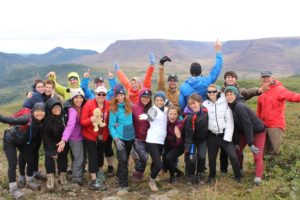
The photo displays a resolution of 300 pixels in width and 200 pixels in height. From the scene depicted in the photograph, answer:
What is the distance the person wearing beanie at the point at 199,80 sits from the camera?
25.0ft

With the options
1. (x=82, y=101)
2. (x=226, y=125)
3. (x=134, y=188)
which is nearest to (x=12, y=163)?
(x=82, y=101)

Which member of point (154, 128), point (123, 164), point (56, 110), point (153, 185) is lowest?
point (153, 185)

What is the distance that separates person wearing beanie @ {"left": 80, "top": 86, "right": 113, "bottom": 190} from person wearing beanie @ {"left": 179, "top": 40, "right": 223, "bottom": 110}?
75.5 inches

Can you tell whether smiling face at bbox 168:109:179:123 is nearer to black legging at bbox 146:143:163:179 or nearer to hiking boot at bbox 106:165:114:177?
black legging at bbox 146:143:163:179

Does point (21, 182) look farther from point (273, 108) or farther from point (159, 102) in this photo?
point (273, 108)

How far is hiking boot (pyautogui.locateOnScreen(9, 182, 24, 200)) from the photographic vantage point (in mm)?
7202

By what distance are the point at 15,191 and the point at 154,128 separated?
3.57 m

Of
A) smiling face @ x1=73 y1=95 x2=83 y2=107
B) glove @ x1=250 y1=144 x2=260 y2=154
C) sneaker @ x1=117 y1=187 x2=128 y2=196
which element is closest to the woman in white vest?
glove @ x1=250 y1=144 x2=260 y2=154

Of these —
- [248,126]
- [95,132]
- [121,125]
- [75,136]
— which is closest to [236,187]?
[248,126]

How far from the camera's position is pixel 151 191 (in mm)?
7527

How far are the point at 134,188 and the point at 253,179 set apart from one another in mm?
2944

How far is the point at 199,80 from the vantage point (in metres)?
7.68

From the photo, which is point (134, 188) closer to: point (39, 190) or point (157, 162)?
point (157, 162)

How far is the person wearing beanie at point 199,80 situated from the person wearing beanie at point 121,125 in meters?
1.43
